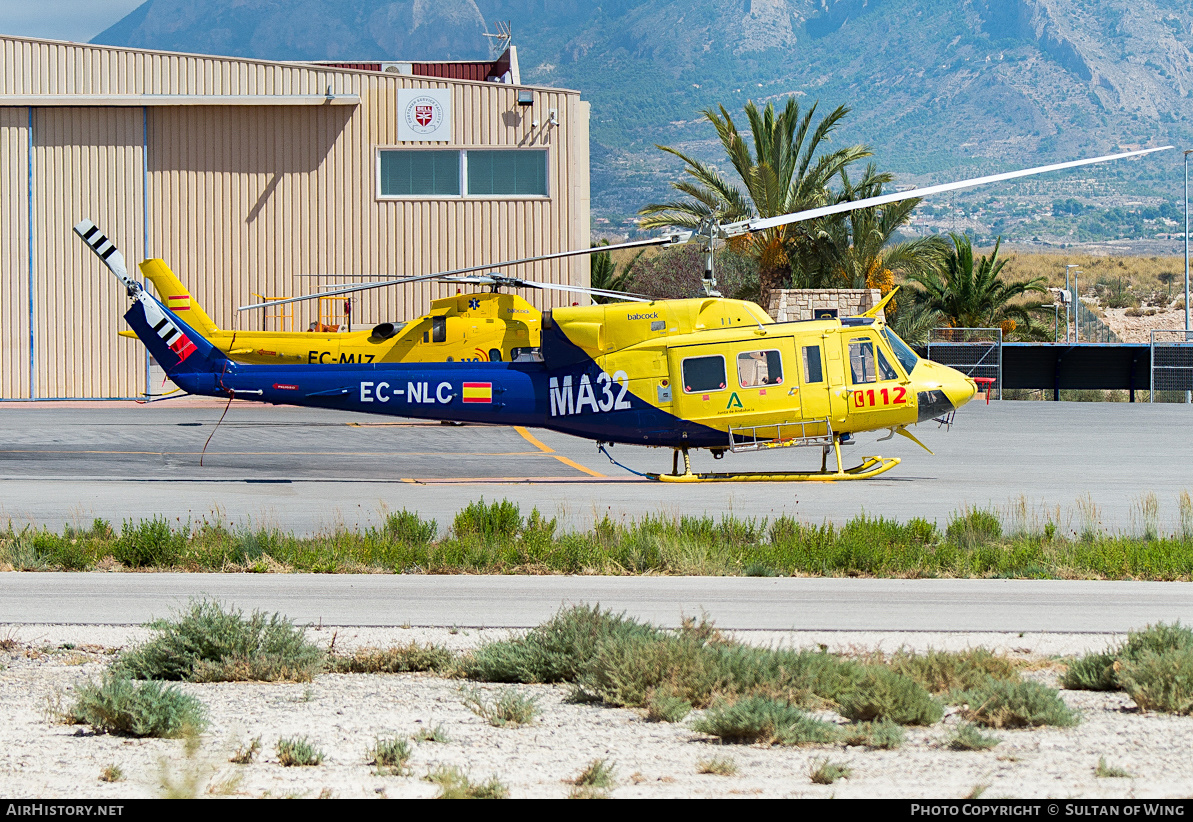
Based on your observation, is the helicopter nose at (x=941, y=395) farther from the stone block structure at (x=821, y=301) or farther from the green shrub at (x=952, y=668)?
the stone block structure at (x=821, y=301)

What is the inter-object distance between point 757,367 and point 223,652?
11.0 metres

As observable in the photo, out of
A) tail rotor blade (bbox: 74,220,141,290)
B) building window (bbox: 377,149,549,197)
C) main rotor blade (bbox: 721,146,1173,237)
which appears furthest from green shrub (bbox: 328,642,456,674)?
building window (bbox: 377,149,549,197)

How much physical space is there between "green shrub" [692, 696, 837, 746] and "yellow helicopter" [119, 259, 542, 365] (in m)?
13.7

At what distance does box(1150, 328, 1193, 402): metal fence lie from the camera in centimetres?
3744

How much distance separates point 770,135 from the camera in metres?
39.1

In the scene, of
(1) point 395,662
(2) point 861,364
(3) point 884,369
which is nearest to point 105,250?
(2) point 861,364

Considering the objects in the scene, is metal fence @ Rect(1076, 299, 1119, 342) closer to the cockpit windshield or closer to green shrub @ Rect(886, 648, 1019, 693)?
the cockpit windshield

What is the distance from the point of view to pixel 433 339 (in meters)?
23.2

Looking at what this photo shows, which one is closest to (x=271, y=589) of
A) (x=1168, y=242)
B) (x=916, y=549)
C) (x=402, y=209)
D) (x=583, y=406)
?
(x=916, y=549)

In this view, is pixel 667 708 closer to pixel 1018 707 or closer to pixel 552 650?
pixel 552 650

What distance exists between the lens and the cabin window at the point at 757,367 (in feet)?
58.4

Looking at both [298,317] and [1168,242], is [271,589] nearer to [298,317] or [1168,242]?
[298,317]

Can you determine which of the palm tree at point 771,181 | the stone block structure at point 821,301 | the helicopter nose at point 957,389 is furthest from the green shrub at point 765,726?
the palm tree at point 771,181
